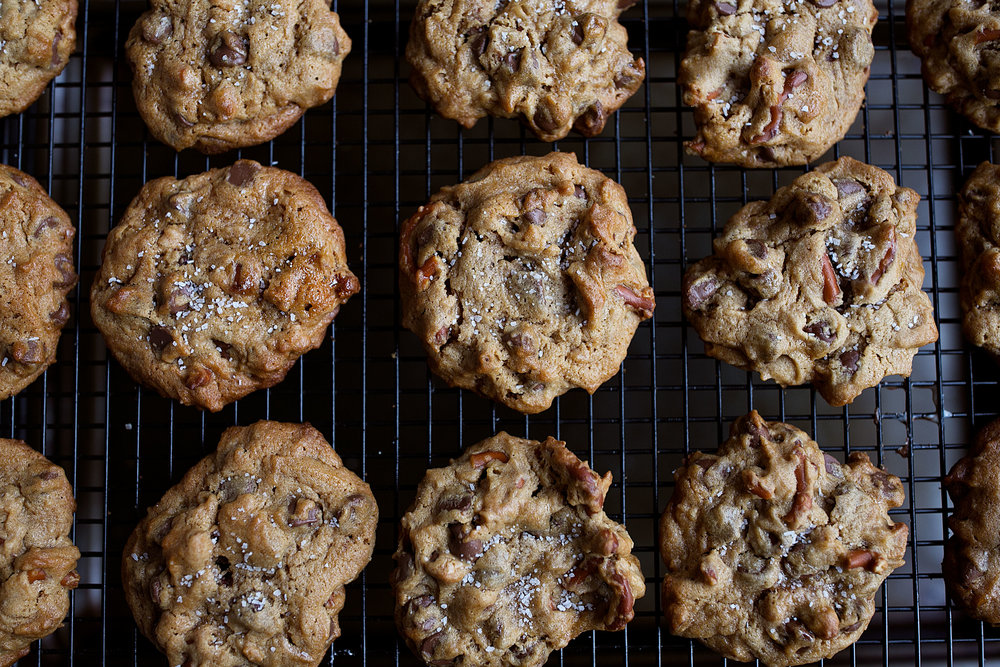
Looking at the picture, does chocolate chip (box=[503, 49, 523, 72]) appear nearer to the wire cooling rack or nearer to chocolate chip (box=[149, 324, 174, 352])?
the wire cooling rack

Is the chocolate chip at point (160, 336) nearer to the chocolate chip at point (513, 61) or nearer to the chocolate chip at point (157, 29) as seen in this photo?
the chocolate chip at point (157, 29)

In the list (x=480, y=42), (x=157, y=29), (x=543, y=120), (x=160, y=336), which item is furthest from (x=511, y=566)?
(x=157, y=29)

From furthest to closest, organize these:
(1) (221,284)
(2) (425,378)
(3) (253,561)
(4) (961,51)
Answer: (2) (425,378)
(4) (961,51)
(1) (221,284)
(3) (253,561)

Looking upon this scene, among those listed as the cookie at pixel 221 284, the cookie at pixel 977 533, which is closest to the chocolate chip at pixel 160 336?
the cookie at pixel 221 284

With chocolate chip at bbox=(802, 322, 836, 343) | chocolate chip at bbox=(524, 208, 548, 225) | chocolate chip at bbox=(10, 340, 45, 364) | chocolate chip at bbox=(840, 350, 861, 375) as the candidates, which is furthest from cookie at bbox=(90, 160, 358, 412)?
chocolate chip at bbox=(840, 350, 861, 375)

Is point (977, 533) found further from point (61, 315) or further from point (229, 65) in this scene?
point (61, 315)

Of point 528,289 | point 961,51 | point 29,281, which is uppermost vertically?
point 961,51
